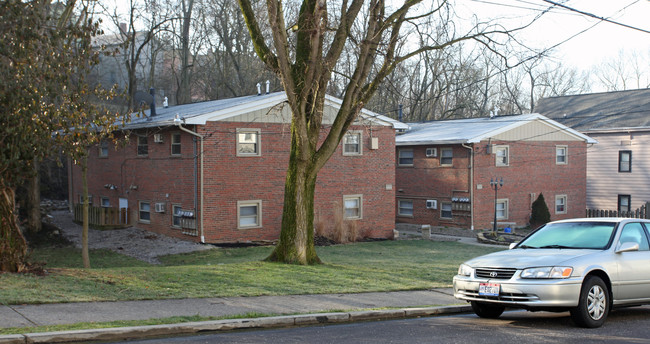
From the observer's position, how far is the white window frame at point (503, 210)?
108 feet

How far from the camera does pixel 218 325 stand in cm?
858


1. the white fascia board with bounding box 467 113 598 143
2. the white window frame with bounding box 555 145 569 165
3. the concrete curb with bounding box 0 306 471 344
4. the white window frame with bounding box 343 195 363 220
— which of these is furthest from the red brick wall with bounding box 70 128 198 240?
the white window frame with bounding box 555 145 569 165

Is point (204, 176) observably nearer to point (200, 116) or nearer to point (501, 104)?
point (200, 116)

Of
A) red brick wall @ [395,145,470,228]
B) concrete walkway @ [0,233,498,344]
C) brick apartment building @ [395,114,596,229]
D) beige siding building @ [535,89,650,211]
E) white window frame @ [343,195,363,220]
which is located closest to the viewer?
concrete walkway @ [0,233,498,344]

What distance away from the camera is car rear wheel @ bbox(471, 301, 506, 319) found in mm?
9875

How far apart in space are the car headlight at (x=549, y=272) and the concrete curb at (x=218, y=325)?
2274 mm

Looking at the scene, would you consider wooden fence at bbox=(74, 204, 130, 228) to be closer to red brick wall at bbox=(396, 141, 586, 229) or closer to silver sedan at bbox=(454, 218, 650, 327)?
red brick wall at bbox=(396, 141, 586, 229)

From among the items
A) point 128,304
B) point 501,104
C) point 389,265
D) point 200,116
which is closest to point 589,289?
point 128,304

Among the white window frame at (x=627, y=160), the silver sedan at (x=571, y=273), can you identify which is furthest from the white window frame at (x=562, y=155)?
the silver sedan at (x=571, y=273)

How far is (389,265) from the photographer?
1728 centimetres

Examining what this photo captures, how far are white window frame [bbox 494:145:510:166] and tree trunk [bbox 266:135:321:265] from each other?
1966cm

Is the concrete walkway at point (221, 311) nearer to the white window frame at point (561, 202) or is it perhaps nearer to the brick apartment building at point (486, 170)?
the brick apartment building at point (486, 170)

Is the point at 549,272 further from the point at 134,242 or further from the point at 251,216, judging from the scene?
the point at 134,242

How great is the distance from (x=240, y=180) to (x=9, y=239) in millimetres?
13817
